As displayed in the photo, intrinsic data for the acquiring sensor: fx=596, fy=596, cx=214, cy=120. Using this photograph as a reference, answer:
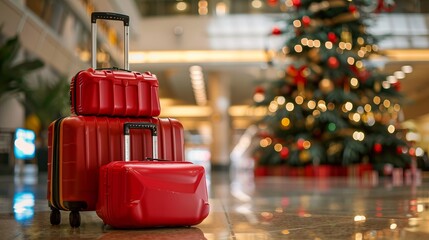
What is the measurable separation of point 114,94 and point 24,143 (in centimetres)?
1285

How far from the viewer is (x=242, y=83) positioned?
34.7 m

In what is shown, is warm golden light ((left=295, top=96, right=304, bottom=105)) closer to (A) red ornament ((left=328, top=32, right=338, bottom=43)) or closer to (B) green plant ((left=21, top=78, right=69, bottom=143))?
(A) red ornament ((left=328, top=32, right=338, bottom=43))

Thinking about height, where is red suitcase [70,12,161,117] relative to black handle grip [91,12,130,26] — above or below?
below

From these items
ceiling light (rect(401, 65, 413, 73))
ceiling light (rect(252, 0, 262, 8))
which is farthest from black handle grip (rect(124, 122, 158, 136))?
ceiling light (rect(401, 65, 413, 73))

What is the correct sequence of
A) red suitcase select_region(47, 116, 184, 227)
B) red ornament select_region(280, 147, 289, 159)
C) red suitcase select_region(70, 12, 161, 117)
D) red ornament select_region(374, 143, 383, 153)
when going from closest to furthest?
red suitcase select_region(47, 116, 184, 227)
red suitcase select_region(70, 12, 161, 117)
red ornament select_region(374, 143, 383, 153)
red ornament select_region(280, 147, 289, 159)

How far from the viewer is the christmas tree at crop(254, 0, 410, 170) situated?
14.1m

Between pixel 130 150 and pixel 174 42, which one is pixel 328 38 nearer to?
pixel 130 150

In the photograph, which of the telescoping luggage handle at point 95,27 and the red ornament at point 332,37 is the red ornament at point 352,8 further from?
the telescoping luggage handle at point 95,27

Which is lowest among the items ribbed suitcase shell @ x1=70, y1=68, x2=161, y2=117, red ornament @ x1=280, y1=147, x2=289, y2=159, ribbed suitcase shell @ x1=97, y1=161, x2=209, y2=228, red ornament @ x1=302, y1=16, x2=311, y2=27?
red ornament @ x1=280, y1=147, x2=289, y2=159

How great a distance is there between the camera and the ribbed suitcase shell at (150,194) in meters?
3.47

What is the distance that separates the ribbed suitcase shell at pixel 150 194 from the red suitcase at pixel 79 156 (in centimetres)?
16

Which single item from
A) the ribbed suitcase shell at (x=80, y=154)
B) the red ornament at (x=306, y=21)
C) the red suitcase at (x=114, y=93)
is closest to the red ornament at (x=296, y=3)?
the red ornament at (x=306, y=21)

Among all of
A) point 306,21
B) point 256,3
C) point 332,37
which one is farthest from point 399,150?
point 256,3

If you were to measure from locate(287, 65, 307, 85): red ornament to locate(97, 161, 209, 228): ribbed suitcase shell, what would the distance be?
1072cm
